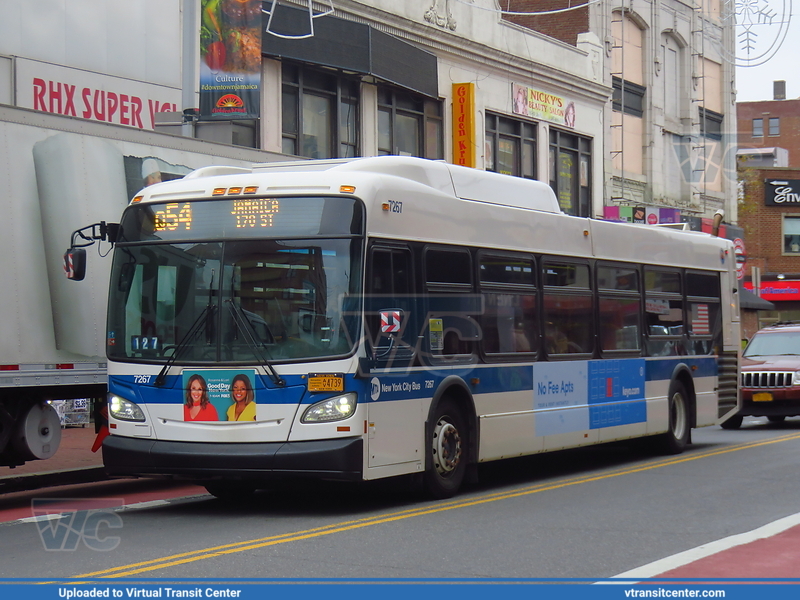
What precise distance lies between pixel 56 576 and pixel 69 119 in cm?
602

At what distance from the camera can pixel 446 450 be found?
11.1 metres

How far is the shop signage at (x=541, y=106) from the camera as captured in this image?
3234 cm

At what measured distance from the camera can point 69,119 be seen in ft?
39.5

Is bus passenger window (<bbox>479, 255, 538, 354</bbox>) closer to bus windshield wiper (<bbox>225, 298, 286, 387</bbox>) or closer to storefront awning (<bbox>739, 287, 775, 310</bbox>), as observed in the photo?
bus windshield wiper (<bbox>225, 298, 286, 387</bbox>)

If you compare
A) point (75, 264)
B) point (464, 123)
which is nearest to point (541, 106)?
point (464, 123)

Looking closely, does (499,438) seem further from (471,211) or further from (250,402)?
(250,402)

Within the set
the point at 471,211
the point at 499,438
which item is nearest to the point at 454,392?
the point at 499,438

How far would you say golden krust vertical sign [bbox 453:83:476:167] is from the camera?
29.9 meters

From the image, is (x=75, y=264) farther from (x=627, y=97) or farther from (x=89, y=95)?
(x=627, y=97)

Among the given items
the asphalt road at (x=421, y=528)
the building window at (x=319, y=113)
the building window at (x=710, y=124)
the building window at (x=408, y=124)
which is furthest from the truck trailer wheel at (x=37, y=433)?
the building window at (x=710, y=124)

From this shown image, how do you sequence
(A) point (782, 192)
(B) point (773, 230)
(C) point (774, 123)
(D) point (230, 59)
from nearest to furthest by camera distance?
(D) point (230, 59) < (A) point (782, 192) < (B) point (773, 230) < (C) point (774, 123)

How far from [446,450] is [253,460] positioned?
7.03ft

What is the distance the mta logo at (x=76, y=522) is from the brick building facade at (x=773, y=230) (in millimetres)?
52525

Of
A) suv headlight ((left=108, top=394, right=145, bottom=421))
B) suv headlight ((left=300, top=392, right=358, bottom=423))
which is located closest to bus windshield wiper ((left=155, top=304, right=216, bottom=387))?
suv headlight ((left=108, top=394, right=145, bottom=421))
